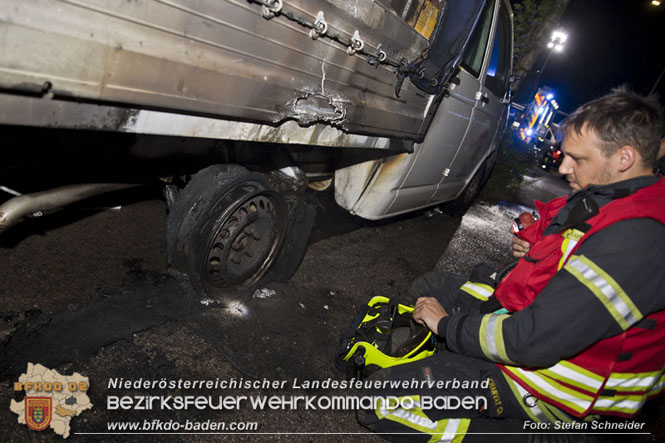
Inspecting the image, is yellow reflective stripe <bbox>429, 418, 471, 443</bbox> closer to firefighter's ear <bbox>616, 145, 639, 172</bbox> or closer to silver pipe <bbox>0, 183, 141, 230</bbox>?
firefighter's ear <bbox>616, 145, 639, 172</bbox>

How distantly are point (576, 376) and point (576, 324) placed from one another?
306 mm

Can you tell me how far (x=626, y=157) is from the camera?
138 cm

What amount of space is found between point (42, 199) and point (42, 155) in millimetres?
209

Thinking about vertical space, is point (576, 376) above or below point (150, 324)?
above

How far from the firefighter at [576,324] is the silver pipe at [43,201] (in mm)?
1701

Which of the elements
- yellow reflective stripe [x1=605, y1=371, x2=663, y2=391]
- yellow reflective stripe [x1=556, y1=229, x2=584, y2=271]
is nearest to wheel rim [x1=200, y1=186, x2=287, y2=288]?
yellow reflective stripe [x1=556, y1=229, x2=584, y2=271]

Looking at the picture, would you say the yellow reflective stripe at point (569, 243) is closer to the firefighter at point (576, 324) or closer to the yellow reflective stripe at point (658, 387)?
the firefighter at point (576, 324)

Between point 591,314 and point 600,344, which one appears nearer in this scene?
point 591,314

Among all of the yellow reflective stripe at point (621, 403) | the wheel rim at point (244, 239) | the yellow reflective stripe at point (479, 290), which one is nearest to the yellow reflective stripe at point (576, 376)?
the yellow reflective stripe at point (621, 403)

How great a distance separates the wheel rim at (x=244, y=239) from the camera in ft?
6.11

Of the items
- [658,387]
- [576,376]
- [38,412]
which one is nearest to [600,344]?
[576,376]

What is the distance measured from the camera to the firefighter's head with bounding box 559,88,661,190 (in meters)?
1.37

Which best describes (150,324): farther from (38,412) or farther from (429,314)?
(429,314)

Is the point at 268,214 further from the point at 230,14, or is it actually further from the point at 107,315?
the point at 230,14
